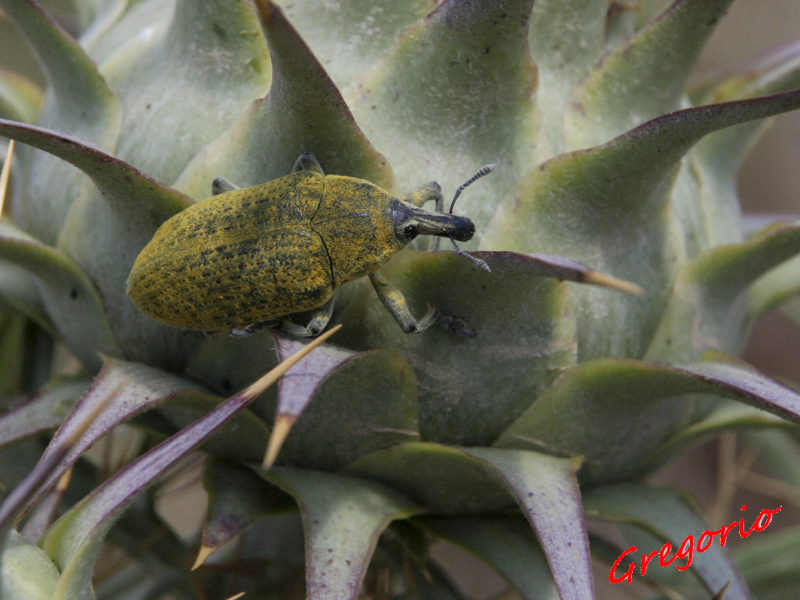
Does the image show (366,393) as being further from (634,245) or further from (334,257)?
(634,245)

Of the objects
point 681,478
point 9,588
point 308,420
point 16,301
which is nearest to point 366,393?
point 308,420

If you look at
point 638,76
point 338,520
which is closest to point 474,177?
point 638,76

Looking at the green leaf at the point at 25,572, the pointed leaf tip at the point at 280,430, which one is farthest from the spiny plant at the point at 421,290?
the pointed leaf tip at the point at 280,430

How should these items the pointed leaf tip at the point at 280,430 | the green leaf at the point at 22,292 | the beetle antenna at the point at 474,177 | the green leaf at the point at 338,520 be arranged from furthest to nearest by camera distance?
the green leaf at the point at 22,292, the beetle antenna at the point at 474,177, the green leaf at the point at 338,520, the pointed leaf tip at the point at 280,430

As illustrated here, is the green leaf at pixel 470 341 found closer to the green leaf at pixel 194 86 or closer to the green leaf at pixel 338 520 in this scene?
the green leaf at pixel 338 520

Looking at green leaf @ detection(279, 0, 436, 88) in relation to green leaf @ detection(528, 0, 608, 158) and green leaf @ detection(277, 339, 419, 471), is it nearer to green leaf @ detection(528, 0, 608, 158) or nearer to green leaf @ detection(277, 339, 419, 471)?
green leaf @ detection(528, 0, 608, 158)

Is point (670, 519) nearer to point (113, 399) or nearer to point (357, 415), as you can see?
point (357, 415)
